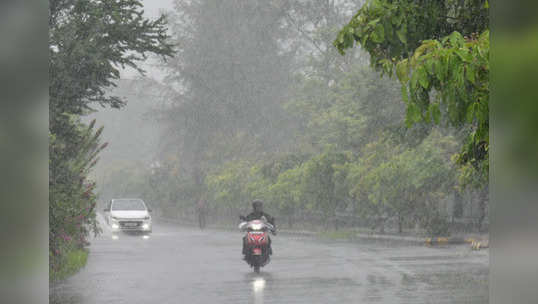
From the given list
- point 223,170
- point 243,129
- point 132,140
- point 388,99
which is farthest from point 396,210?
point 132,140

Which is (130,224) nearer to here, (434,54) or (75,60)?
(75,60)

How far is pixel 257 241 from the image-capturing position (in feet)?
65.0

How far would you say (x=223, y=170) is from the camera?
61094mm

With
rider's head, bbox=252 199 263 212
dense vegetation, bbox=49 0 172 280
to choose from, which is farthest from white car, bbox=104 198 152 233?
rider's head, bbox=252 199 263 212

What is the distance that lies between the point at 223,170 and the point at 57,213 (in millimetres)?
42956

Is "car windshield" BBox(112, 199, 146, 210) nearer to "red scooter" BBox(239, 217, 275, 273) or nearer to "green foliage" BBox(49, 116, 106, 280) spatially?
"green foliage" BBox(49, 116, 106, 280)

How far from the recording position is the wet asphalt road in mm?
14797

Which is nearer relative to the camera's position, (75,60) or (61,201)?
(75,60)

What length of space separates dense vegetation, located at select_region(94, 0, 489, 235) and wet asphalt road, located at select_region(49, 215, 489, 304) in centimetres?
229

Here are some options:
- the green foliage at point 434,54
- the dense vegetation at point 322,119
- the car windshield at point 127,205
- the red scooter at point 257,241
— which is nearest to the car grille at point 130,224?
the car windshield at point 127,205

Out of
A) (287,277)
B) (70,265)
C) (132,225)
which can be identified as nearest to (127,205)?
(132,225)

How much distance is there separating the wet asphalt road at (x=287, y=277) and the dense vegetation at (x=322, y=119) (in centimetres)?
229

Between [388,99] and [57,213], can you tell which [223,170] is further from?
[57,213]

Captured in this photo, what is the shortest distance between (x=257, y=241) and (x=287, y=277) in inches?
53.8
